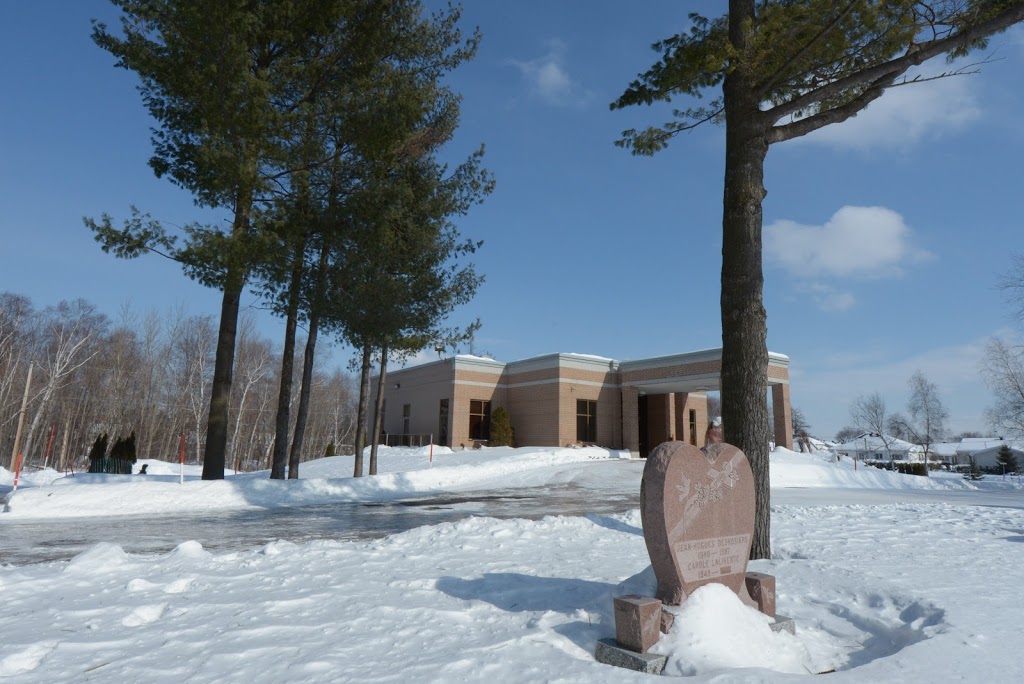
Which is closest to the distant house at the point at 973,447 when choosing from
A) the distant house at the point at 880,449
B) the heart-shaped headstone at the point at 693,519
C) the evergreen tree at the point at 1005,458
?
the distant house at the point at 880,449

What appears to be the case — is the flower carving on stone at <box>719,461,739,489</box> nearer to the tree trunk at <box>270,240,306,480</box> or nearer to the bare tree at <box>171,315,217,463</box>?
the tree trunk at <box>270,240,306,480</box>

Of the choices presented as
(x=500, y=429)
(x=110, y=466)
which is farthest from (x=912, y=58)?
(x=500, y=429)

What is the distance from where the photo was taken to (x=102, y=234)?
13.3 metres

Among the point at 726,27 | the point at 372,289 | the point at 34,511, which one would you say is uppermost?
the point at 726,27

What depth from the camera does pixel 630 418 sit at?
3181 cm

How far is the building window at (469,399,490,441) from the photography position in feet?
109

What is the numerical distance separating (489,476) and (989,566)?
17.1m

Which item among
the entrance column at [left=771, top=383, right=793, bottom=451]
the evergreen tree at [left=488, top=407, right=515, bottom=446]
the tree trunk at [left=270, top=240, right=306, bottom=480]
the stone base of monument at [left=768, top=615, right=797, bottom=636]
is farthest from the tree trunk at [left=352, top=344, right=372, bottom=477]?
the entrance column at [left=771, top=383, right=793, bottom=451]

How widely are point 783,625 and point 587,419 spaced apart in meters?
27.7

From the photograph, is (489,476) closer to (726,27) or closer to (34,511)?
(34,511)

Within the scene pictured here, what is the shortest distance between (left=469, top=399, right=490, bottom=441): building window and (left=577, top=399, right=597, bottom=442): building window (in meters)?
5.06

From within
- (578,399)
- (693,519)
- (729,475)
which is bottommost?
(693,519)

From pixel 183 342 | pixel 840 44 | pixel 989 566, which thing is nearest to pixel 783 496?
pixel 989 566

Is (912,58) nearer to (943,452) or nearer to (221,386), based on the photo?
(221,386)
